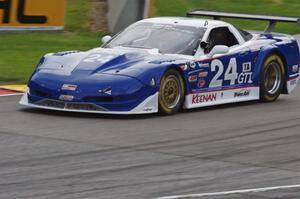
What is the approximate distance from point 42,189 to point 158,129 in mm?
3782

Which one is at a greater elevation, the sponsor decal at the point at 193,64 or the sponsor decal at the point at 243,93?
the sponsor decal at the point at 193,64

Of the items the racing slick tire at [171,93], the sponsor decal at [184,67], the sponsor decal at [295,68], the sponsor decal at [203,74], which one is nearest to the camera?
the racing slick tire at [171,93]

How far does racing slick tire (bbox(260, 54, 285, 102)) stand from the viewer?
14508 mm

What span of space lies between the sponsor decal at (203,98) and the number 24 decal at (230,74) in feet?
0.47

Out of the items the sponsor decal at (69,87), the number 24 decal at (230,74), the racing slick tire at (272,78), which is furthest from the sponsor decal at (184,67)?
the racing slick tire at (272,78)

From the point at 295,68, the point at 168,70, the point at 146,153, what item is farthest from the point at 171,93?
the point at 295,68

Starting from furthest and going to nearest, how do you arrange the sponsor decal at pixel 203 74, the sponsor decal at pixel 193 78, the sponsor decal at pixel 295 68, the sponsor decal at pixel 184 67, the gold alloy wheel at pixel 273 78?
the sponsor decal at pixel 295 68, the gold alloy wheel at pixel 273 78, the sponsor decal at pixel 203 74, the sponsor decal at pixel 193 78, the sponsor decal at pixel 184 67

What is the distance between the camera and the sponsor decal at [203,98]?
13144 mm

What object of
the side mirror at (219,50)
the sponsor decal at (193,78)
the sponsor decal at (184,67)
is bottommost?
the sponsor decal at (193,78)

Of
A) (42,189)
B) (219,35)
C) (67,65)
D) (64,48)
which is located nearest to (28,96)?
(67,65)

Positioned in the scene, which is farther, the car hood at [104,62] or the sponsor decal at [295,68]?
the sponsor decal at [295,68]

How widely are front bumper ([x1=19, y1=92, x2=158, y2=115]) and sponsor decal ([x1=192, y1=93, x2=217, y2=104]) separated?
2.97 feet

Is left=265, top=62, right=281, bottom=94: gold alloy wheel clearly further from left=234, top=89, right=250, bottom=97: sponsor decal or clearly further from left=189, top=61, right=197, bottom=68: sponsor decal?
left=189, top=61, right=197, bottom=68: sponsor decal

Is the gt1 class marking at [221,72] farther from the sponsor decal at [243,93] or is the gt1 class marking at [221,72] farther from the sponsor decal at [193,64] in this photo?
the sponsor decal at [193,64]
